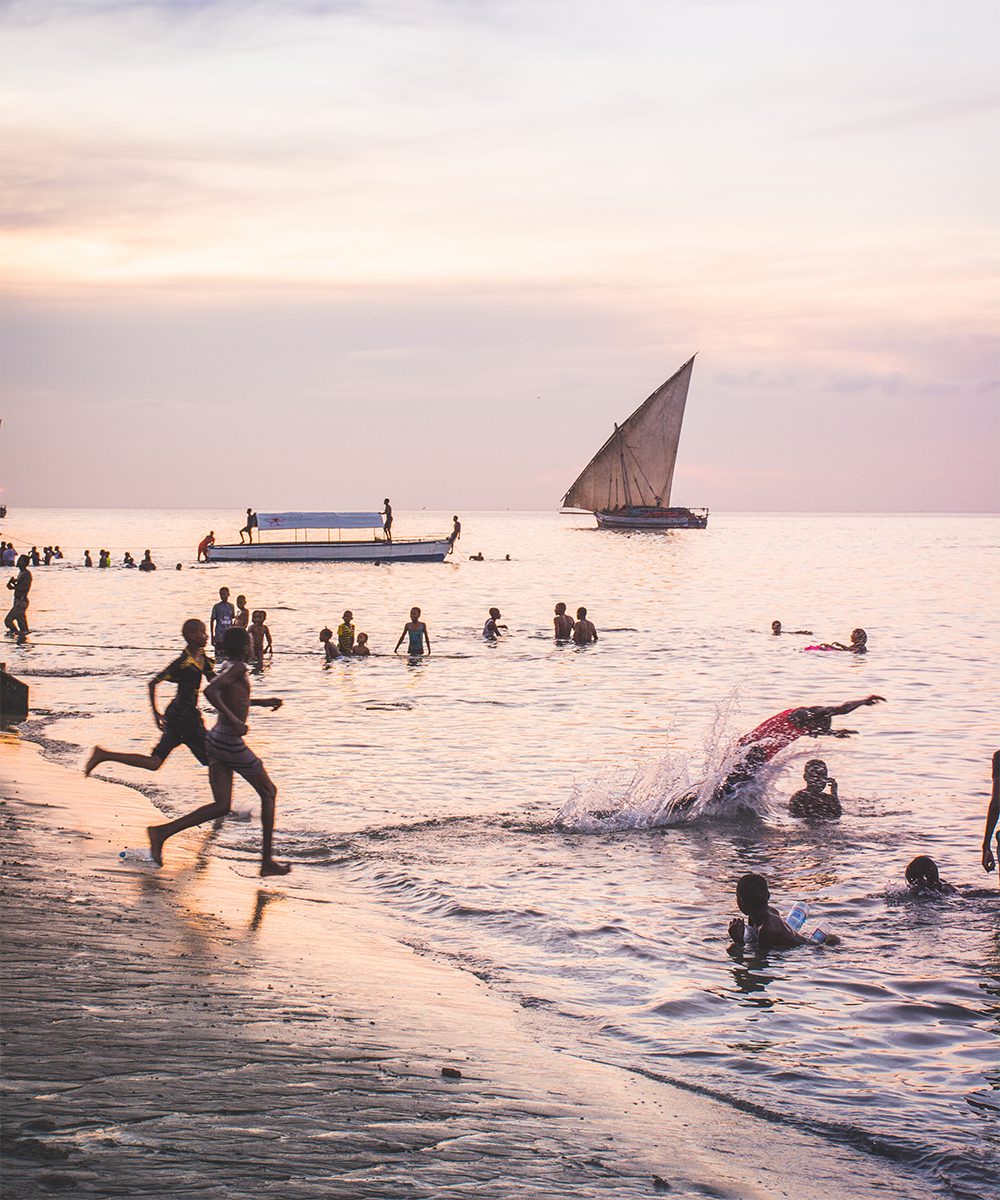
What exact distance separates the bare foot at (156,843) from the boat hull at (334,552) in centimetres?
7401

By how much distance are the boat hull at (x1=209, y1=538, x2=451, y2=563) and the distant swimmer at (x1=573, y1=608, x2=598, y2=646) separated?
49143 millimetres

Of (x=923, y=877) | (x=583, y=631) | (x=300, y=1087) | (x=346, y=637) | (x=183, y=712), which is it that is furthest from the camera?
(x=583, y=631)

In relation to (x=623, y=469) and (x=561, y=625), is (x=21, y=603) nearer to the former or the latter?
(x=561, y=625)

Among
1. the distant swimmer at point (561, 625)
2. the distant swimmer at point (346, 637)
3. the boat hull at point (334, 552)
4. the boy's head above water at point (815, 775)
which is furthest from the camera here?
the boat hull at point (334, 552)

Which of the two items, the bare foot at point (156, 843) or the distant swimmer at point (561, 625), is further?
the distant swimmer at point (561, 625)

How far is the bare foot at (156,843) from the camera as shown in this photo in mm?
9492

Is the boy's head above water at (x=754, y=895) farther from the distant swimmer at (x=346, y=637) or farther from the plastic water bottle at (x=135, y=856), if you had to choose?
the distant swimmer at (x=346, y=637)

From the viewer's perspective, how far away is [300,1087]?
17.2 feet

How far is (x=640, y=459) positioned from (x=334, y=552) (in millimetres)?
39139

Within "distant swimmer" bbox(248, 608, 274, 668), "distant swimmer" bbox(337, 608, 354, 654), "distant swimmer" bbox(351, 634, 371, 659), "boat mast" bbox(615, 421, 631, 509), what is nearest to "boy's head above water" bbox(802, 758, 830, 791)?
"distant swimmer" bbox(248, 608, 274, 668)

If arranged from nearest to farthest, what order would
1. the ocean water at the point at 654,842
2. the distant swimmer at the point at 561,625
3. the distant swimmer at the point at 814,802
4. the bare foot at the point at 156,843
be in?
the ocean water at the point at 654,842
the bare foot at the point at 156,843
the distant swimmer at the point at 814,802
the distant swimmer at the point at 561,625

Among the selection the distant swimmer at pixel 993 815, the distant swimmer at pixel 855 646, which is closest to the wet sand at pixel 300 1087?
the distant swimmer at pixel 993 815

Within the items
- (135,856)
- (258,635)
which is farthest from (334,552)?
(135,856)

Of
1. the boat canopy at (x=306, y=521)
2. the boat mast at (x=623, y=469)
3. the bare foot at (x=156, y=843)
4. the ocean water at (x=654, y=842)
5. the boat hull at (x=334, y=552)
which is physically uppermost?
the boat mast at (x=623, y=469)
